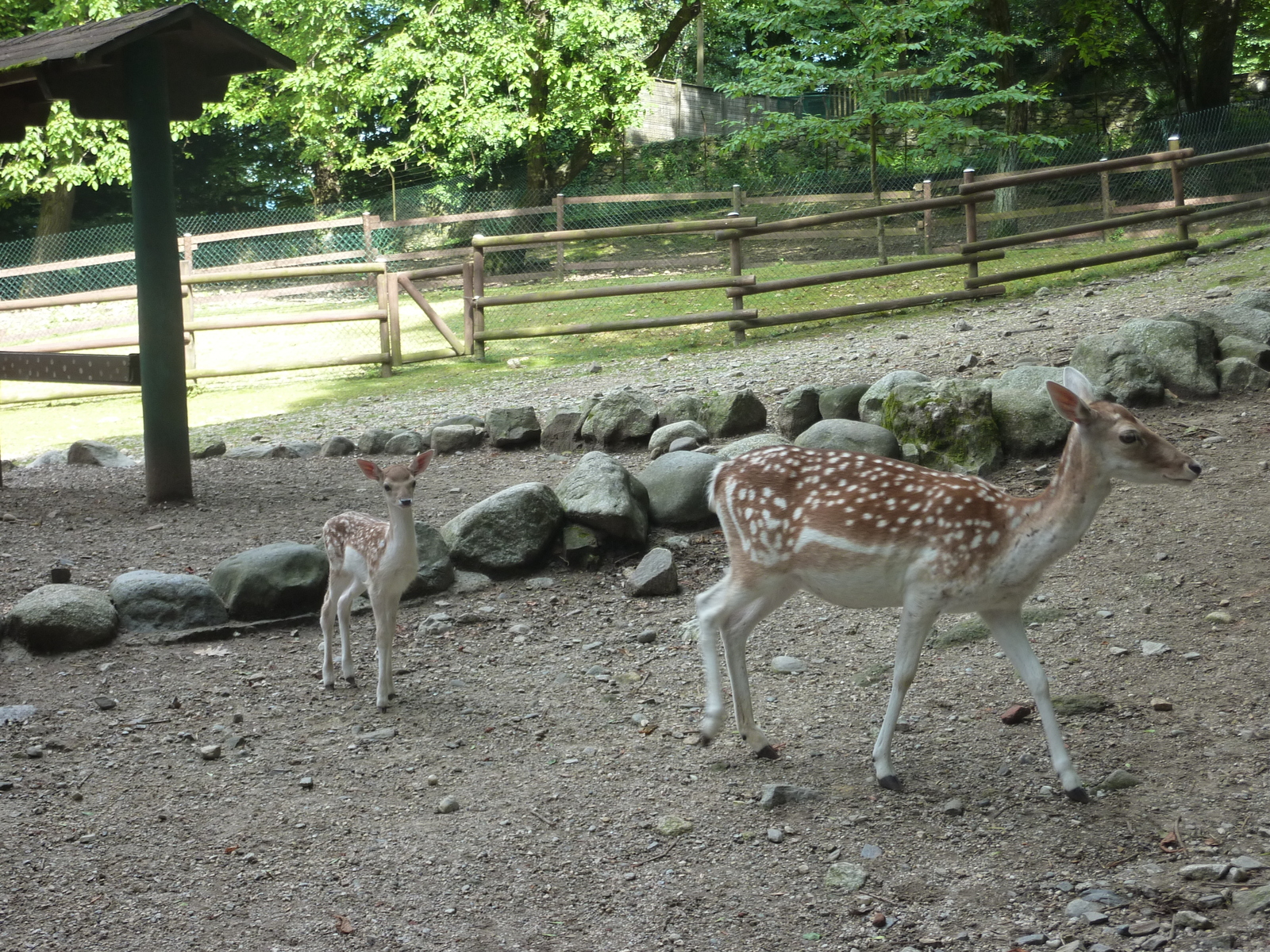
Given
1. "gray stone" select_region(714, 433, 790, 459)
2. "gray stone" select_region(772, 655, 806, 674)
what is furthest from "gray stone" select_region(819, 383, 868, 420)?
"gray stone" select_region(772, 655, 806, 674)

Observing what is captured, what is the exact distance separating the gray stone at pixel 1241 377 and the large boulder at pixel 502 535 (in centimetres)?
469

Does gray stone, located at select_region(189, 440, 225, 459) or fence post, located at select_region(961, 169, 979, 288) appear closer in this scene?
gray stone, located at select_region(189, 440, 225, 459)

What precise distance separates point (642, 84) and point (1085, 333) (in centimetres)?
1674

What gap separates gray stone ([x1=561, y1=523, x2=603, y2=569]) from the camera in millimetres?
6602

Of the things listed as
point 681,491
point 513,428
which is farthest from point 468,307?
point 681,491

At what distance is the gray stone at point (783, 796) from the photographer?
4016 millimetres

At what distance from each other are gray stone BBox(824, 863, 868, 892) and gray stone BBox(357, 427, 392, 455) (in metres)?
6.67

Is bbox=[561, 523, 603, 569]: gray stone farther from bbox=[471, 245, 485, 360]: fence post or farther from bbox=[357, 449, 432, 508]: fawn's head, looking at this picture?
bbox=[471, 245, 485, 360]: fence post

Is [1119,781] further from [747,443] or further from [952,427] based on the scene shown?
[747,443]

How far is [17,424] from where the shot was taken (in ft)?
45.6

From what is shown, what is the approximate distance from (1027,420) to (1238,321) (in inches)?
99.8

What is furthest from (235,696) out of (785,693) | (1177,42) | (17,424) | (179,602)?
(1177,42)

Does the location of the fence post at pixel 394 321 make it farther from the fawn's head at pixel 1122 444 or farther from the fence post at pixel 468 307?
the fawn's head at pixel 1122 444

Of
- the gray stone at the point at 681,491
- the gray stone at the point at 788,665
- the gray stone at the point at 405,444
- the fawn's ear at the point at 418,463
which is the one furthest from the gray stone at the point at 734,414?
the fawn's ear at the point at 418,463
